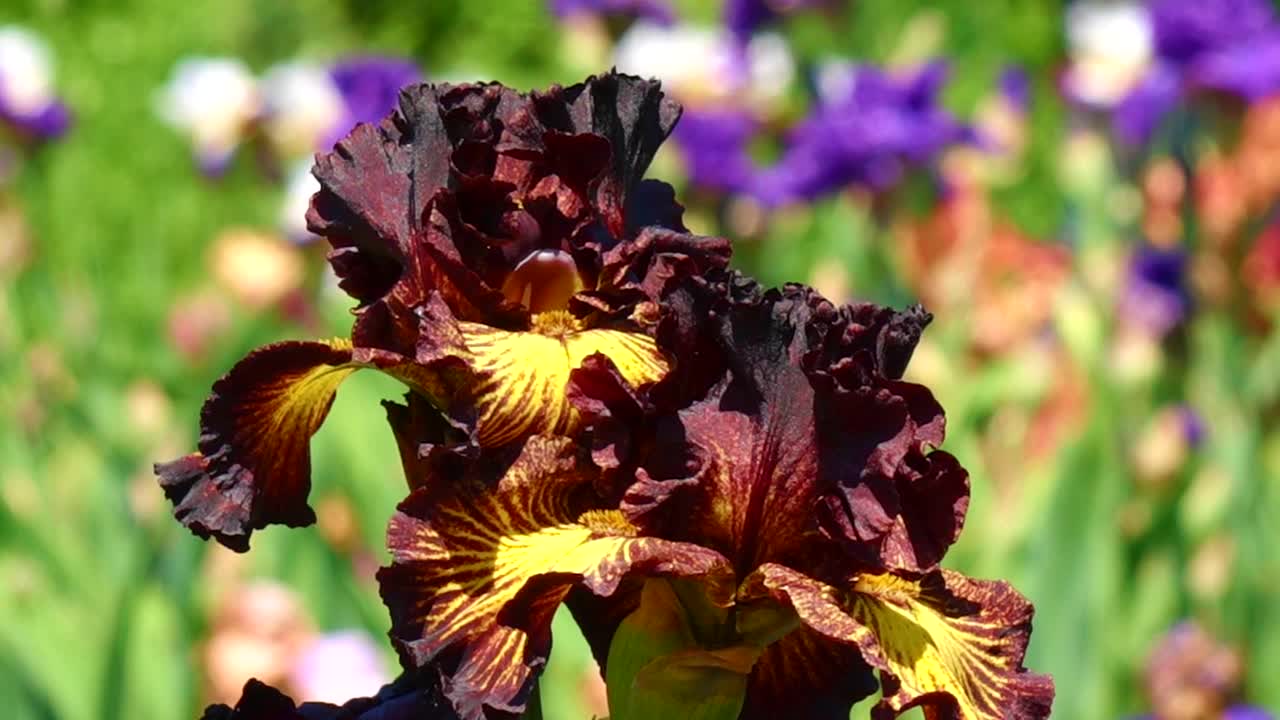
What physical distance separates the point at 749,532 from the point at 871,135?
2.28m

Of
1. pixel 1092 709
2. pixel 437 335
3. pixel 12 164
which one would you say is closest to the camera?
pixel 437 335

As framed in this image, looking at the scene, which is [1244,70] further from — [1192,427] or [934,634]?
[934,634]

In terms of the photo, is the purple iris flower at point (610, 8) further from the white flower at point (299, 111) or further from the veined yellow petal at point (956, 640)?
the veined yellow petal at point (956, 640)

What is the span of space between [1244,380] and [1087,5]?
1.21 metres

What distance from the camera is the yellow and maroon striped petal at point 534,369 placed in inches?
27.9

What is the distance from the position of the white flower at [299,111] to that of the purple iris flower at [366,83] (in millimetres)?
131

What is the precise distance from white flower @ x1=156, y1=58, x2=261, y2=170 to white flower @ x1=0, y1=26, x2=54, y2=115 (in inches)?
11.7

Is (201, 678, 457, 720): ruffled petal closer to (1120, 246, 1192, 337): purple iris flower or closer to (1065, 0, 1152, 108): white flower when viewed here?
(1120, 246, 1192, 337): purple iris flower

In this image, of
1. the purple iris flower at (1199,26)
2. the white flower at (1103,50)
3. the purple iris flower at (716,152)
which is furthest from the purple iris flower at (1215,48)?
the purple iris flower at (716,152)

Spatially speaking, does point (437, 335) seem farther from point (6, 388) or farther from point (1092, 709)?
point (6, 388)

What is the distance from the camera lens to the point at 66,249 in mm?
5105

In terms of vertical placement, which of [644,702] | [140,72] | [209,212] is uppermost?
[140,72]

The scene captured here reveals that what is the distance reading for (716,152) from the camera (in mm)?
3213

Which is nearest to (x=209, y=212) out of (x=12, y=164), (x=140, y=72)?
(x=140, y=72)
